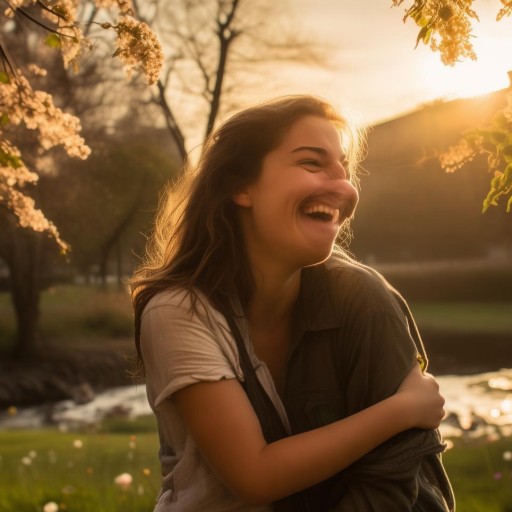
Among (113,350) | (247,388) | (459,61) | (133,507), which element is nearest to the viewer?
(247,388)

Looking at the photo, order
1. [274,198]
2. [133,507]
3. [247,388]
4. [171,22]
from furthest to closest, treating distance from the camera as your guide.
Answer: [171,22] → [133,507] → [274,198] → [247,388]

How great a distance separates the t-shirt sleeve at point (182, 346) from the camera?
224cm

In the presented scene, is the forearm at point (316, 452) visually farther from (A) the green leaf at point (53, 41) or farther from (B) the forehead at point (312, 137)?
(A) the green leaf at point (53, 41)

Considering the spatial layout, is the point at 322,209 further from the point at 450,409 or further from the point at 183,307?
the point at 450,409

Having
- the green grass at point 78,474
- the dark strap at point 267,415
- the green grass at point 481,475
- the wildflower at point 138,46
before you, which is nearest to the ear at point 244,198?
the dark strap at point 267,415

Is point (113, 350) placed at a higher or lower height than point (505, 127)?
lower

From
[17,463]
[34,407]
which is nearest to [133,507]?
[17,463]

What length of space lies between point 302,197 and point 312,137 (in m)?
0.18

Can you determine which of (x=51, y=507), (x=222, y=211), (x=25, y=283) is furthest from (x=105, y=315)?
(x=222, y=211)

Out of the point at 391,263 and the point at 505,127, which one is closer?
the point at 505,127

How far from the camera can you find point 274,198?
2.47 meters

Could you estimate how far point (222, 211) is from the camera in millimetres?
2590

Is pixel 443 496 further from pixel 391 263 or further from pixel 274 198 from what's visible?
pixel 391 263

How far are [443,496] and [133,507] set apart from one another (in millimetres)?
3248
